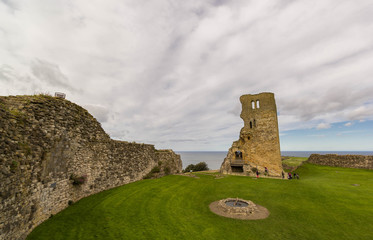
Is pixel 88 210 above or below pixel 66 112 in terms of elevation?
below

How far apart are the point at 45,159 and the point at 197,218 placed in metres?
9.20

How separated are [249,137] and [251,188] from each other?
52.5 feet

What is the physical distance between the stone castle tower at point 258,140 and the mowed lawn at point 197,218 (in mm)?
14328

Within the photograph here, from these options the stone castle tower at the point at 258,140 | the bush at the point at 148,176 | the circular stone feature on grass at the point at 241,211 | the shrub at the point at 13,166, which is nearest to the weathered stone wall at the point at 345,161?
the stone castle tower at the point at 258,140

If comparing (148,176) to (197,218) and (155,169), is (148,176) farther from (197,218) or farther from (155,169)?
(197,218)

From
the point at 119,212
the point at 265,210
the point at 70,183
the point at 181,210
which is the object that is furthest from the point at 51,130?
the point at 265,210

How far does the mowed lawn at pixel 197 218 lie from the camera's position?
7.82 meters

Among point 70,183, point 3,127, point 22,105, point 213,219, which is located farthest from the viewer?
Answer: point 70,183

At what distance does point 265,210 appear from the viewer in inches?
435

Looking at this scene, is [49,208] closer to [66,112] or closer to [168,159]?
[66,112]

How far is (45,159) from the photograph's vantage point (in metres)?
8.44

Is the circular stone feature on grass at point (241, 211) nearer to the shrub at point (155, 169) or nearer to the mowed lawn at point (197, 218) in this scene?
the mowed lawn at point (197, 218)

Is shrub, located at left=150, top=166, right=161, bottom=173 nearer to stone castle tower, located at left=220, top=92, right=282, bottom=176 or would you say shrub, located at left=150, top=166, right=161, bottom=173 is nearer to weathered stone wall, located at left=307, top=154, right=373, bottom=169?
stone castle tower, located at left=220, top=92, right=282, bottom=176

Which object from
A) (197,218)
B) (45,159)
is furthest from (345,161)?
(45,159)
